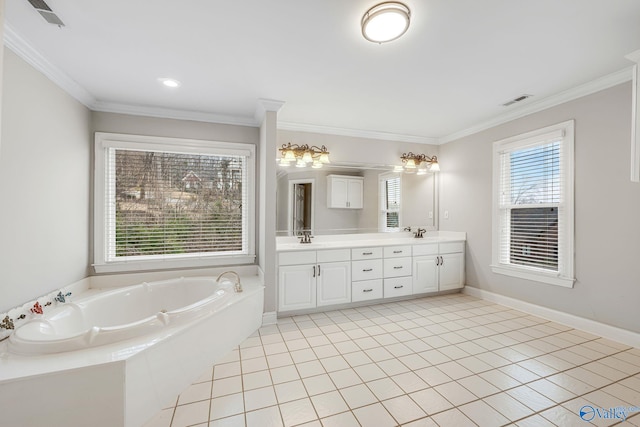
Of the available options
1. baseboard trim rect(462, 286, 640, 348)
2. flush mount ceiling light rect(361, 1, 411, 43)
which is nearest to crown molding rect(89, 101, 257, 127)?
flush mount ceiling light rect(361, 1, 411, 43)

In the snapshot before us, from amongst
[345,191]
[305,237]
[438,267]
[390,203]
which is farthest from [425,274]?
[305,237]

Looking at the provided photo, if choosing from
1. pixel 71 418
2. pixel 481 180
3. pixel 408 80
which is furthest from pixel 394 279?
pixel 71 418

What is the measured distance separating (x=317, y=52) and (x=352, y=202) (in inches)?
87.0

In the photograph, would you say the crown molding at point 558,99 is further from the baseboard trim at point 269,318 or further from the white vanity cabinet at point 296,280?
the baseboard trim at point 269,318

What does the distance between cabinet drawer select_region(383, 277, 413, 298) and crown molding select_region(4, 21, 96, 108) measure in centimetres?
386

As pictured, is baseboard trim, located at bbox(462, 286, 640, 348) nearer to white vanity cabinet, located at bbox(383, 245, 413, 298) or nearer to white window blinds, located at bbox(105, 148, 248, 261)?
white vanity cabinet, located at bbox(383, 245, 413, 298)

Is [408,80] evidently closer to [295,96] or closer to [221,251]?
[295,96]

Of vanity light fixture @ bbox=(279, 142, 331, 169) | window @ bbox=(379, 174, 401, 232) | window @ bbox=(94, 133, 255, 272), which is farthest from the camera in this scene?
window @ bbox=(379, 174, 401, 232)

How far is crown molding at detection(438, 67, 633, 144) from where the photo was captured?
239cm

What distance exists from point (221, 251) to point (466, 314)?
3.01m

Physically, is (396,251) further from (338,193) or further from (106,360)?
(106,360)

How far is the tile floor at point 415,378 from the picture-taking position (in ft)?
5.32

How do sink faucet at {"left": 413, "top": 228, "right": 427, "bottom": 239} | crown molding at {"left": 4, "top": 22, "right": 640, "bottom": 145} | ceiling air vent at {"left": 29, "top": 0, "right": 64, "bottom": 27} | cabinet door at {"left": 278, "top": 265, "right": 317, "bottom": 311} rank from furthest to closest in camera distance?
sink faucet at {"left": 413, "top": 228, "right": 427, "bottom": 239}, cabinet door at {"left": 278, "top": 265, "right": 317, "bottom": 311}, crown molding at {"left": 4, "top": 22, "right": 640, "bottom": 145}, ceiling air vent at {"left": 29, "top": 0, "right": 64, "bottom": 27}

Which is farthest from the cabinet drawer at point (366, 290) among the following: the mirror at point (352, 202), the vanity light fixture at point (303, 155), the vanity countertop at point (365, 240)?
the vanity light fixture at point (303, 155)
